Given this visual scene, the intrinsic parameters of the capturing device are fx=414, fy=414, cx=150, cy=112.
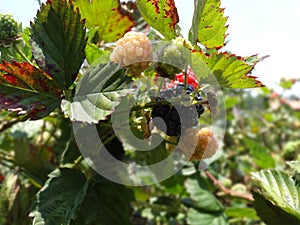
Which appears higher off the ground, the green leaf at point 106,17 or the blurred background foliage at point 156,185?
the green leaf at point 106,17

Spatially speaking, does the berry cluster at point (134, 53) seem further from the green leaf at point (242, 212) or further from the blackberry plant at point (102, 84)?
the green leaf at point (242, 212)

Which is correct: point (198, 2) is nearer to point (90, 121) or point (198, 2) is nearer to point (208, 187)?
point (90, 121)

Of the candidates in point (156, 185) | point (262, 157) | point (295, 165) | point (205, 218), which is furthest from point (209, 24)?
point (262, 157)

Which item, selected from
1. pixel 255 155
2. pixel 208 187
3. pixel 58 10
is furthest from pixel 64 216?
pixel 255 155

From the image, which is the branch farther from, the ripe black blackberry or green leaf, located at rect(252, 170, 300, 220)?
the ripe black blackberry

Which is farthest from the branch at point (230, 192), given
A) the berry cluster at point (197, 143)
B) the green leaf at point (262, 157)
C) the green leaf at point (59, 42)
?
the green leaf at point (59, 42)

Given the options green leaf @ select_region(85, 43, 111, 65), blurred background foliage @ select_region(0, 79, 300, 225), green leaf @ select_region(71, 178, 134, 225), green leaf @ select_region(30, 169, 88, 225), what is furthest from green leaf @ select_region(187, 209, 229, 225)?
green leaf @ select_region(85, 43, 111, 65)
